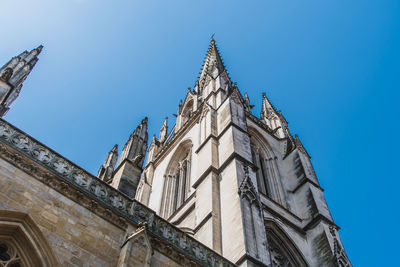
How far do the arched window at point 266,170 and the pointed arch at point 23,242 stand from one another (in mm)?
11238

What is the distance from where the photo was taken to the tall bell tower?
12.0 metres

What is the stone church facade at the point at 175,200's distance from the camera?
6762 millimetres

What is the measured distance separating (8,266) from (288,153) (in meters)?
16.4

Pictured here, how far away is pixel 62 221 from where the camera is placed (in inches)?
273

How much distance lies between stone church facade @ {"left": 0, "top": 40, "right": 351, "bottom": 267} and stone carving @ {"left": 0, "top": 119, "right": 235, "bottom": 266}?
2 cm

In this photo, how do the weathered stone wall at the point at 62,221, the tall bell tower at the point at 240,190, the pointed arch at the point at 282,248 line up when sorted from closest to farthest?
the weathered stone wall at the point at 62,221, the tall bell tower at the point at 240,190, the pointed arch at the point at 282,248

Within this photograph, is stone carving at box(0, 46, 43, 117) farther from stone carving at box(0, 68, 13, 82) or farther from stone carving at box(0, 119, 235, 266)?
stone carving at box(0, 119, 235, 266)

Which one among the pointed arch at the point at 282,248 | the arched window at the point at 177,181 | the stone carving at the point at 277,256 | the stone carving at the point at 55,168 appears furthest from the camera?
the arched window at the point at 177,181

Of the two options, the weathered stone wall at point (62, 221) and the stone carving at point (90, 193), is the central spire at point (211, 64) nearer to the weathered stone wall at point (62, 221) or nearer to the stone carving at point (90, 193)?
the stone carving at point (90, 193)

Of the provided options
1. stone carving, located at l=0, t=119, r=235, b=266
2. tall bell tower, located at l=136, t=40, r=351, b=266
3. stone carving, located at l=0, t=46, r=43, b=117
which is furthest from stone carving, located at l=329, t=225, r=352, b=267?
stone carving, located at l=0, t=46, r=43, b=117

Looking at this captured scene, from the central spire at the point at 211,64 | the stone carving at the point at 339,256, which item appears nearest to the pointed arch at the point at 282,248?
the stone carving at the point at 339,256

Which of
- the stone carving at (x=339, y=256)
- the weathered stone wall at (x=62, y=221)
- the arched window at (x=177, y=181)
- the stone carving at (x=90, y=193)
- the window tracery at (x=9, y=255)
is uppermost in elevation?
the arched window at (x=177, y=181)

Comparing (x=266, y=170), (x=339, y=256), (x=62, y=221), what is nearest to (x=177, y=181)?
(x=266, y=170)

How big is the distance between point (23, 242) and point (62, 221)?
2.26 feet
